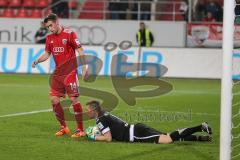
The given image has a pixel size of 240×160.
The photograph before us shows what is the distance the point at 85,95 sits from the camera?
749 inches

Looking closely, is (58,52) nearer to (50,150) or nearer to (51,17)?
(51,17)

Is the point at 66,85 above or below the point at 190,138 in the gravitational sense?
above

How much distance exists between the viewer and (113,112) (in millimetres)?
15602

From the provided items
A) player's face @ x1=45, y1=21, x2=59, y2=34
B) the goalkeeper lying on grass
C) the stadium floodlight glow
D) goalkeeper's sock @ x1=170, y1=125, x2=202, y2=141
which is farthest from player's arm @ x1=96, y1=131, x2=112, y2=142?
the stadium floodlight glow

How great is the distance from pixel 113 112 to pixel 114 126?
14.9 feet

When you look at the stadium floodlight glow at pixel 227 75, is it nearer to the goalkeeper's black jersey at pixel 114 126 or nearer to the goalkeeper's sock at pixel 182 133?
the goalkeeper's sock at pixel 182 133

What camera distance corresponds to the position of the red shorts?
11961 millimetres

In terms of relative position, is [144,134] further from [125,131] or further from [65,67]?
[65,67]

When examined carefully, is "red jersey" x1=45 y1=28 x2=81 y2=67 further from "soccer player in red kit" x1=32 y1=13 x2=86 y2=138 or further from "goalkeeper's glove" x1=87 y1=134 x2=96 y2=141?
"goalkeeper's glove" x1=87 y1=134 x2=96 y2=141

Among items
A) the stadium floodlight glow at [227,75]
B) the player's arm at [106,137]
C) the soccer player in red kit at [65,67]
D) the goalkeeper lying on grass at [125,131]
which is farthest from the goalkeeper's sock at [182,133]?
the stadium floodlight glow at [227,75]

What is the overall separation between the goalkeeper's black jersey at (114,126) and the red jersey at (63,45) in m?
1.58

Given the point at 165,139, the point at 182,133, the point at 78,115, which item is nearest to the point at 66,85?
the point at 78,115

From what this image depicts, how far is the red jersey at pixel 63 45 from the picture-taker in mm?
12000

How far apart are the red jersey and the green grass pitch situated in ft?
4.52
